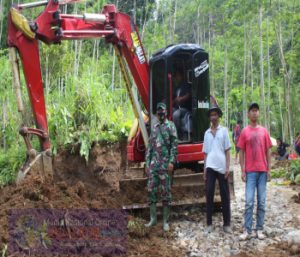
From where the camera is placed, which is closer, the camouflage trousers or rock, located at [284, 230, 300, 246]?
rock, located at [284, 230, 300, 246]

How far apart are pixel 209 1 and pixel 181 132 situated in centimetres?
2113

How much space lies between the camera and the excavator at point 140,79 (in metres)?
6.43

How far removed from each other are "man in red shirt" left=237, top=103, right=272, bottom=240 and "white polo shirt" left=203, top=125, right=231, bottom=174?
34cm

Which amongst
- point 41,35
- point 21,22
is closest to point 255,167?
point 41,35

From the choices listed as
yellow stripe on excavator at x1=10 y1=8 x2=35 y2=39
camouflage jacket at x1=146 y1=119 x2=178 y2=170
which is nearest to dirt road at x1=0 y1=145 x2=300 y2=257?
camouflage jacket at x1=146 y1=119 x2=178 y2=170

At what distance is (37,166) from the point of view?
20.8 ft

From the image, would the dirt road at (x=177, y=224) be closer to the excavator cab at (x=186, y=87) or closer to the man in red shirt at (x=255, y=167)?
the man in red shirt at (x=255, y=167)

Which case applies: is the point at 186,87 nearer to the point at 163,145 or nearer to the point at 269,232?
the point at 163,145

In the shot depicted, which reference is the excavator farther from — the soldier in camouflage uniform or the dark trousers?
the dark trousers

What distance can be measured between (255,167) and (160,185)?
1.35 m

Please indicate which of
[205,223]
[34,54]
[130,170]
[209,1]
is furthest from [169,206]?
[209,1]

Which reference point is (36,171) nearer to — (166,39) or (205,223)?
(205,223)

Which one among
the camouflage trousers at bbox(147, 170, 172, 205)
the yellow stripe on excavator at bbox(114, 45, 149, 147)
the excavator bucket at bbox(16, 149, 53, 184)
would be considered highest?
the yellow stripe on excavator at bbox(114, 45, 149, 147)

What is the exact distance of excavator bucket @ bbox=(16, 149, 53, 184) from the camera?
629cm
